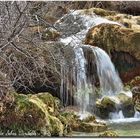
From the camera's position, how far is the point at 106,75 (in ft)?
15.0

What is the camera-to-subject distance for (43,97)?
4.51m

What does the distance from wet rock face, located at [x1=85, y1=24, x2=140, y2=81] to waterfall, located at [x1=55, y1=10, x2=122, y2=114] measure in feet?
0.15

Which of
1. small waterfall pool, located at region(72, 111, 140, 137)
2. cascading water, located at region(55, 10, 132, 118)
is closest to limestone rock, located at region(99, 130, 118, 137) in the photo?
small waterfall pool, located at region(72, 111, 140, 137)

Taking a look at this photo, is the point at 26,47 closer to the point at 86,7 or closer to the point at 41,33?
the point at 41,33

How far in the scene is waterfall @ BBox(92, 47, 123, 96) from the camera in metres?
4.55

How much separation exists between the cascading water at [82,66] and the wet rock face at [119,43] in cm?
4

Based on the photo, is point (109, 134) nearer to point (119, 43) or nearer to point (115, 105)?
point (115, 105)

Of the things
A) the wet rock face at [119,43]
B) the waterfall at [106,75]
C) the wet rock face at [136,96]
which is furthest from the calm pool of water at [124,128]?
the wet rock face at [119,43]

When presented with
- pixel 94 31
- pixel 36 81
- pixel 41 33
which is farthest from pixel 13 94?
pixel 94 31

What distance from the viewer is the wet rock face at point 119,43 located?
4.57 m

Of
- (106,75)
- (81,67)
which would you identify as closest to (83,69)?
Result: (81,67)

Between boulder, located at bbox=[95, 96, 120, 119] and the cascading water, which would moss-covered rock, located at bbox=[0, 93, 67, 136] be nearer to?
the cascading water

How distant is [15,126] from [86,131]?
1.80 ft

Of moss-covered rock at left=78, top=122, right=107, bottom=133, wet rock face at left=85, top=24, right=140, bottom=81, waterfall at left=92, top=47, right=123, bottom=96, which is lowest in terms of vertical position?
moss-covered rock at left=78, top=122, right=107, bottom=133
